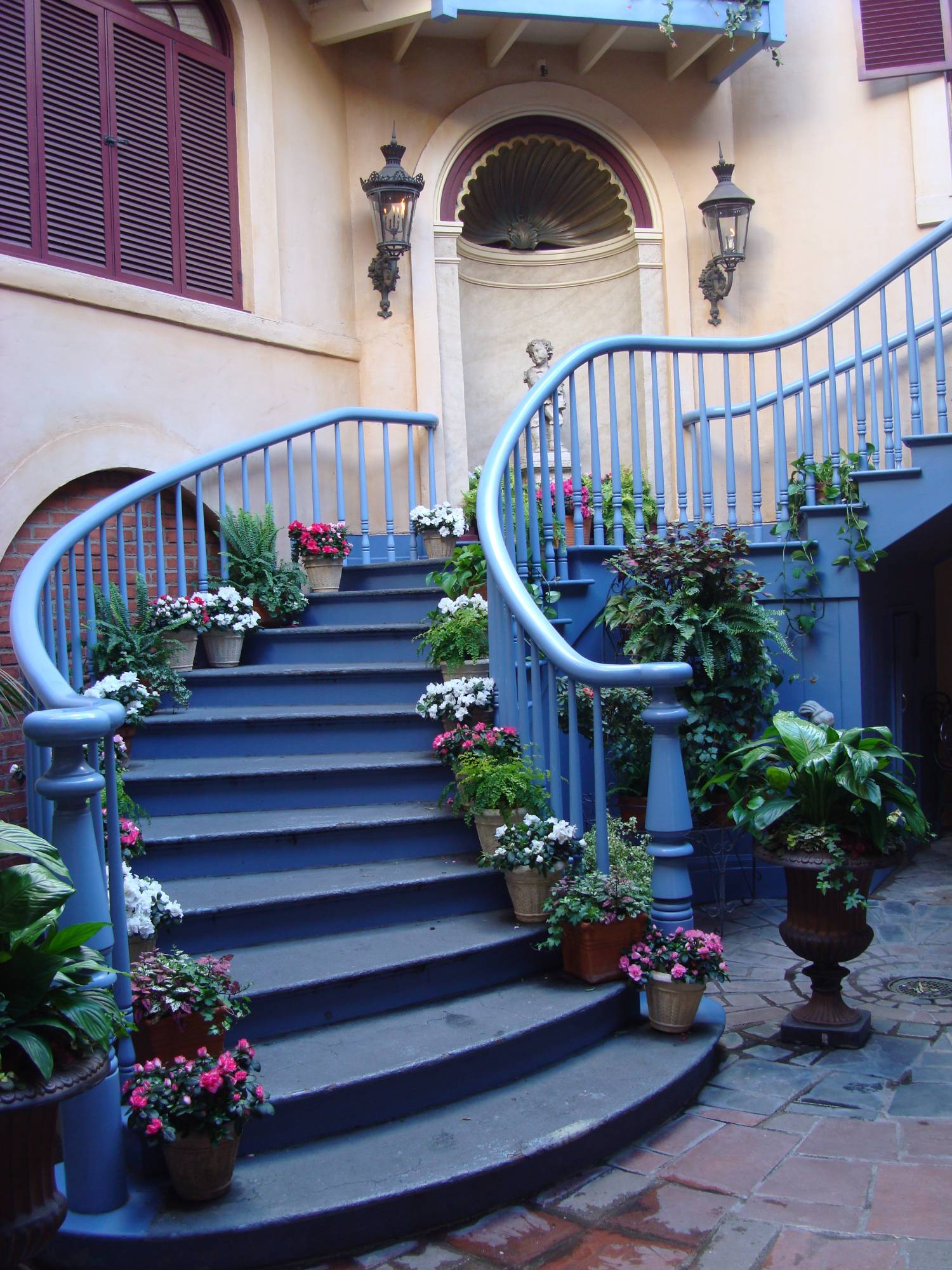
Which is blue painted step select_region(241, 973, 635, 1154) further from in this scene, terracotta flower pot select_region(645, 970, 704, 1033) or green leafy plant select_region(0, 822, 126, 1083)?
green leafy plant select_region(0, 822, 126, 1083)

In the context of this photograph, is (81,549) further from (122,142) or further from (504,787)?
(504,787)

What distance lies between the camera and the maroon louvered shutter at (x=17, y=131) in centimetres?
526

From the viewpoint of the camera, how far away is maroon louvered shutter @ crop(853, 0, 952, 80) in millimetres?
7000

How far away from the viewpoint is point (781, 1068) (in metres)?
3.43

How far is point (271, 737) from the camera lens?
454cm

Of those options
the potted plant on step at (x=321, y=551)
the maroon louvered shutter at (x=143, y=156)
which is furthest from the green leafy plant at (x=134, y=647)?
the maroon louvered shutter at (x=143, y=156)

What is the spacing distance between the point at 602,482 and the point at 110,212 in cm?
288

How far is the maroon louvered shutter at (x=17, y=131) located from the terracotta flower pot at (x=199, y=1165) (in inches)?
170

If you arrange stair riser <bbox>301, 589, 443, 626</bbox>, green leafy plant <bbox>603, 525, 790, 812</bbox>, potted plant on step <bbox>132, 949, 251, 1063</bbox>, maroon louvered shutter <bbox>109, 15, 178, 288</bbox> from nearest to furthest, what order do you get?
potted plant on step <bbox>132, 949, 251, 1063</bbox> → green leafy plant <bbox>603, 525, 790, 812</bbox> → stair riser <bbox>301, 589, 443, 626</bbox> → maroon louvered shutter <bbox>109, 15, 178, 288</bbox>

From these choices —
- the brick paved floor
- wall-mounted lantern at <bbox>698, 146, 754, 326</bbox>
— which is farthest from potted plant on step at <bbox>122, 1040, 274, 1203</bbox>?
wall-mounted lantern at <bbox>698, 146, 754, 326</bbox>

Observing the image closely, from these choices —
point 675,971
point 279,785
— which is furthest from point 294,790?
point 675,971

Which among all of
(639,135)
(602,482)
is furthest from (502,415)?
(602,482)

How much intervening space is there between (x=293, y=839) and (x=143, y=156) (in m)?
4.04

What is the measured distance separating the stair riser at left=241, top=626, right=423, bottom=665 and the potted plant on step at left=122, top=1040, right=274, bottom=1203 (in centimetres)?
270
